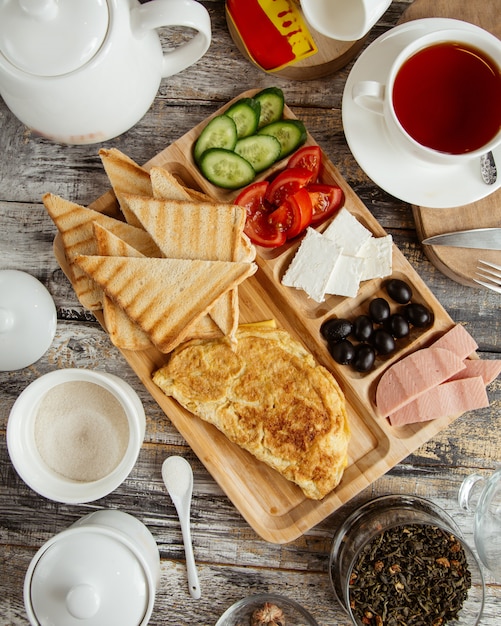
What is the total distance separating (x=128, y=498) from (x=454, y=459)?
1204 millimetres

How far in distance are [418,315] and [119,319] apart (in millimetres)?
997

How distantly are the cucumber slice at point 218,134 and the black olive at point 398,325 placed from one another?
0.80 m

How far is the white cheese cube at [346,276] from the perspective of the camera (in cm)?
212

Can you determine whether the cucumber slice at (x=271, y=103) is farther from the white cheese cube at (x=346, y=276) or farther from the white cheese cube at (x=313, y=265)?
the white cheese cube at (x=346, y=276)

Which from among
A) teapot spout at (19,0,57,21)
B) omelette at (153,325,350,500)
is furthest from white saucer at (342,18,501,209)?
teapot spout at (19,0,57,21)

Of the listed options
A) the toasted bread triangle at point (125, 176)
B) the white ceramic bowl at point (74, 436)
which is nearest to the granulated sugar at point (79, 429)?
the white ceramic bowl at point (74, 436)

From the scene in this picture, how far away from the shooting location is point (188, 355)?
7.13 feet

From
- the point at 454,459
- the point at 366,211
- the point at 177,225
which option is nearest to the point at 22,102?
the point at 177,225

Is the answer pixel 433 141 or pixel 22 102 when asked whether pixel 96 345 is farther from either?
pixel 433 141

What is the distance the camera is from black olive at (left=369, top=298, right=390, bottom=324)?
2.15m

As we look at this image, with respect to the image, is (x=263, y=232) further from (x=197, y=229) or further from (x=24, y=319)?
(x=24, y=319)

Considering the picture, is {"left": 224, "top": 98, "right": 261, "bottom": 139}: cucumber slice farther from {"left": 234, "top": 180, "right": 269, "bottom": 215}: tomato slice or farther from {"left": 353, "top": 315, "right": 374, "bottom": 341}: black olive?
{"left": 353, "top": 315, "right": 374, "bottom": 341}: black olive

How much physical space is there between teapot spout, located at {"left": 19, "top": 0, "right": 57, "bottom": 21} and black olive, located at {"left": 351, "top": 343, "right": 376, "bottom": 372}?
1351mm

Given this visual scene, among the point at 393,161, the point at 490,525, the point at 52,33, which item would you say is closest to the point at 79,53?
the point at 52,33
